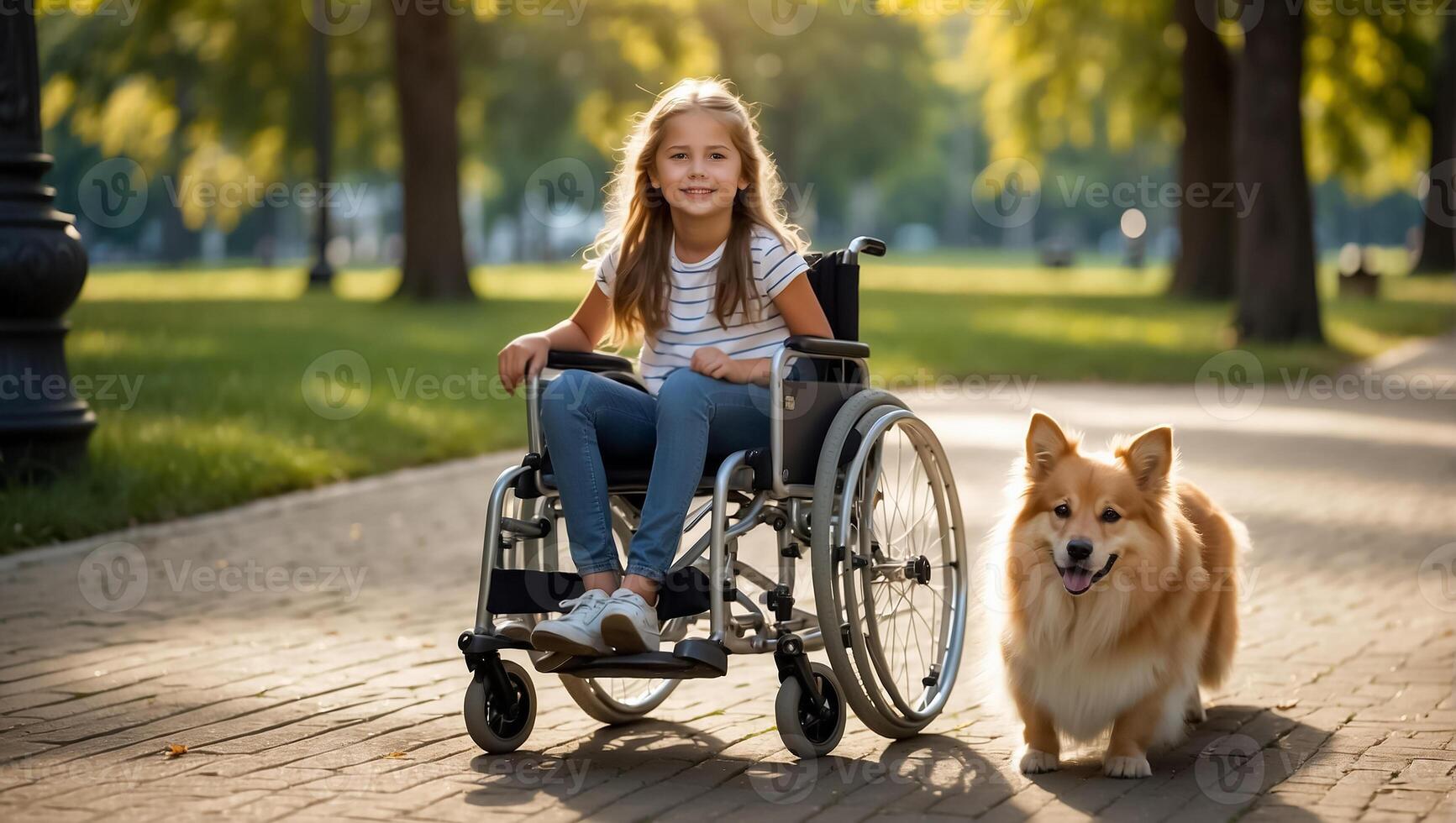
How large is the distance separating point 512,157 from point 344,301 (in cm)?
2484

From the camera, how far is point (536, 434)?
4.88 m

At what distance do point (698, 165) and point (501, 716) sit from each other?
1.63m

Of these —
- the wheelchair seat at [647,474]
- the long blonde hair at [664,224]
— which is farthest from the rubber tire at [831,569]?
the long blonde hair at [664,224]

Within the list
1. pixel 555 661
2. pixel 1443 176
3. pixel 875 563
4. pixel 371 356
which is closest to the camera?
pixel 555 661

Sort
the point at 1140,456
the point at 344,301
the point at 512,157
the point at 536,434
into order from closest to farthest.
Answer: the point at 1140,456
the point at 536,434
the point at 344,301
the point at 512,157

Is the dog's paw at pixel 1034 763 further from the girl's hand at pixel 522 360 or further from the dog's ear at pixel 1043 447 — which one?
the girl's hand at pixel 522 360

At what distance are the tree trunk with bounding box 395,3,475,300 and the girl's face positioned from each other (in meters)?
20.1

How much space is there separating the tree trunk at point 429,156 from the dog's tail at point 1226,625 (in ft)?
68.0

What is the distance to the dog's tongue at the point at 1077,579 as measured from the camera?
438 cm

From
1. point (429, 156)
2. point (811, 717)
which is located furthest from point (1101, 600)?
point (429, 156)

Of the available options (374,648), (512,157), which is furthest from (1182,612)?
(512,157)

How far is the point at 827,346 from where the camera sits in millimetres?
4812

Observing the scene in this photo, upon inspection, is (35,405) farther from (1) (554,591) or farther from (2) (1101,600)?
(2) (1101,600)

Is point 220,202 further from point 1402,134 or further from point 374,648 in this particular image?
point 374,648
